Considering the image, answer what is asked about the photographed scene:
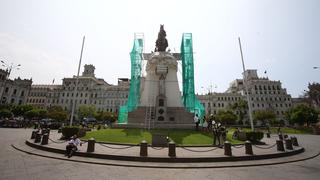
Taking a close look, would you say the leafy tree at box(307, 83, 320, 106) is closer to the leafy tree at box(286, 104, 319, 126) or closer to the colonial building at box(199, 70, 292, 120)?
the leafy tree at box(286, 104, 319, 126)

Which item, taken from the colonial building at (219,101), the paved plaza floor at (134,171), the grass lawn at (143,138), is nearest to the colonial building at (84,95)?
the colonial building at (219,101)

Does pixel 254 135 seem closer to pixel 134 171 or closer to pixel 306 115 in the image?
pixel 134 171

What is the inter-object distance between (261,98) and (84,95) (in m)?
86.1

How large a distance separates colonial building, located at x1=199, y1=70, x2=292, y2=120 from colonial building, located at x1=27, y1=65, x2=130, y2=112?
138 feet

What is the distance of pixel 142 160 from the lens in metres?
11.1

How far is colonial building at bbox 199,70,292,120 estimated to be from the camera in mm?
78875

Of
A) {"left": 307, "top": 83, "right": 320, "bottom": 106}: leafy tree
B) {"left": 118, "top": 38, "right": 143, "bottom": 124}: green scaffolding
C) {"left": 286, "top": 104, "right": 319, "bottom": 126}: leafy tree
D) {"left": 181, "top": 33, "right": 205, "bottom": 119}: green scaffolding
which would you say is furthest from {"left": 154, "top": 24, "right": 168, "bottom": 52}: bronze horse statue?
{"left": 307, "top": 83, "right": 320, "bottom": 106}: leafy tree

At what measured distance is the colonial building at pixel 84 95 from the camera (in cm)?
8025

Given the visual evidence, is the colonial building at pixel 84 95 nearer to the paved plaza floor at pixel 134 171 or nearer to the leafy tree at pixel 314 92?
the paved plaza floor at pixel 134 171

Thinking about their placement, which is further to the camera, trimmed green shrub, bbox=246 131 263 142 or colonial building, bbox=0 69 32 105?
colonial building, bbox=0 69 32 105

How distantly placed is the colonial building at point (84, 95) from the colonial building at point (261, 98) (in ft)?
138

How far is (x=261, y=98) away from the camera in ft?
263

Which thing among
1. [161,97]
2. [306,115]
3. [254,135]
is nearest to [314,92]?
[306,115]

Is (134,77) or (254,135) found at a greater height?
(134,77)
